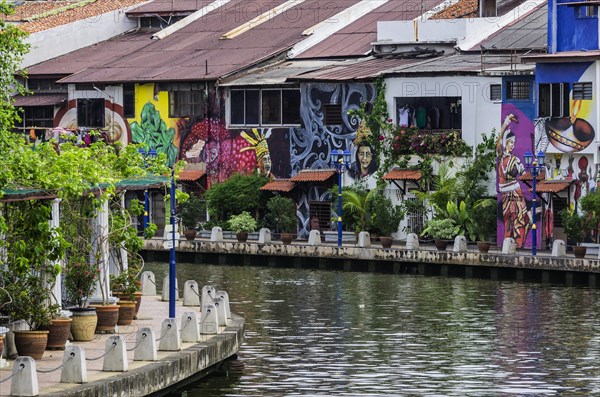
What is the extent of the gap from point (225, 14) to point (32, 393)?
209 feet

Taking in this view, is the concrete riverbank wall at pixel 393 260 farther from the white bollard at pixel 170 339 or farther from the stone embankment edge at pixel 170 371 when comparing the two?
the white bollard at pixel 170 339

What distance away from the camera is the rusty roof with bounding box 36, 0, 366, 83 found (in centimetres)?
8725

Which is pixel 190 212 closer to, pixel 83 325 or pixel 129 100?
pixel 129 100

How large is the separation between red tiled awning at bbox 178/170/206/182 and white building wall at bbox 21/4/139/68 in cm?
1344

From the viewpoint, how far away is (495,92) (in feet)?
247

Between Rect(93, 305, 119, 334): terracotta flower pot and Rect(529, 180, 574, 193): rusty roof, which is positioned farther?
Rect(529, 180, 574, 193): rusty roof

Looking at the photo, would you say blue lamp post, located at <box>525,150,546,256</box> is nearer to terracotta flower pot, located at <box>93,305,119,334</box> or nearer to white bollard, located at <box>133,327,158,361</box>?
terracotta flower pot, located at <box>93,305,119,334</box>

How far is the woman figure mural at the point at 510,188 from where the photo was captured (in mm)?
73188

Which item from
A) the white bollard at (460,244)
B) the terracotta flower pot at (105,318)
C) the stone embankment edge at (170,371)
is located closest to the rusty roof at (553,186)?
the white bollard at (460,244)

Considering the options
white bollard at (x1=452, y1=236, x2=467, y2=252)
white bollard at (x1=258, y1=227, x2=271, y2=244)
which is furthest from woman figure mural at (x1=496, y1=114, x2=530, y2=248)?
white bollard at (x1=258, y1=227, x2=271, y2=244)

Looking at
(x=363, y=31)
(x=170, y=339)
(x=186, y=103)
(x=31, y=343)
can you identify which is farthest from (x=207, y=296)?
(x=363, y=31)

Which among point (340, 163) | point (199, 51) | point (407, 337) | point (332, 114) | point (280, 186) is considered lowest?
point (407, 337)

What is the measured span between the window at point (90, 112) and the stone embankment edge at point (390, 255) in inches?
546

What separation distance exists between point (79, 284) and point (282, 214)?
3727cm
